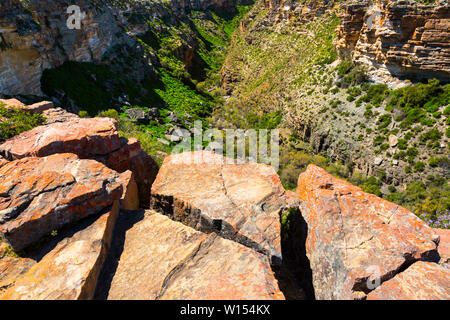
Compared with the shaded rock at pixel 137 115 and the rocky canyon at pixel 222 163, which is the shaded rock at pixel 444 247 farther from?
the shaded rock at pixel 137 115

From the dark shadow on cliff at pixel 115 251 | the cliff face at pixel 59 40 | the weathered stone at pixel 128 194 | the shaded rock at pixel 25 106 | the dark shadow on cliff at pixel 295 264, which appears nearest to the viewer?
the dark shadow on cliff at pixel 115 251

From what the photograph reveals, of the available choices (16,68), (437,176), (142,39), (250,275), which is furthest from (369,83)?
(142,39)

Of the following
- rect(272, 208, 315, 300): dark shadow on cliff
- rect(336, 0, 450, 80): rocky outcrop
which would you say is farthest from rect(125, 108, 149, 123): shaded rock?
rect(336, 0, 450, 80): rocky outcrop

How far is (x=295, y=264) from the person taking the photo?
30.4ft

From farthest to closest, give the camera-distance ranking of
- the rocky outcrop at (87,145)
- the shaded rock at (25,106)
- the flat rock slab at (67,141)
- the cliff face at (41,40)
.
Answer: the cliff face at (41,40) < the shaded rock at (25,106) < the rocky outcrop at (87,145) < the flat rock slab at (67,141)

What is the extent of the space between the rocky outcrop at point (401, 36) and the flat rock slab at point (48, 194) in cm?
3926

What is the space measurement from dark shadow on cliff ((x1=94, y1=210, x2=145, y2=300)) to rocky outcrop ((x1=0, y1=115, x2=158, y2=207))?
13.2 ft

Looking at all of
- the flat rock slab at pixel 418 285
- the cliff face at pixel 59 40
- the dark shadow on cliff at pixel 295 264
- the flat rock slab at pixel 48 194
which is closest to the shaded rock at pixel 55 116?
the flat rock slab at pixel 48 194

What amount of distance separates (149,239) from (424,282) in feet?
27.5

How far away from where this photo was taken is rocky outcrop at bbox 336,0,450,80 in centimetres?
2809

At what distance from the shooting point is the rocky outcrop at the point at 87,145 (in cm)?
996

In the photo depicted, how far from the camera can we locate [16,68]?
22.2 meters

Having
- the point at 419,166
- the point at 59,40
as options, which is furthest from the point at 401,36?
the point at 59,40
